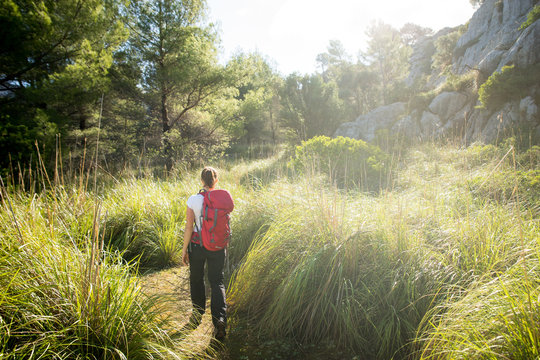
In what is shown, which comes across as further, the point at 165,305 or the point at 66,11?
the point at 66,11

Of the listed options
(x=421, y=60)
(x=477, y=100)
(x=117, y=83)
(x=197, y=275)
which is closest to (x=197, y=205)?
(x=197, y=275)

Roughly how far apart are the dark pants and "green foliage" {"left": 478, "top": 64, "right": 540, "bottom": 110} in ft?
37.8

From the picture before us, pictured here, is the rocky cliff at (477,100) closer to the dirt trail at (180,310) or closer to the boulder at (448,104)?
the boulder at (448,104)

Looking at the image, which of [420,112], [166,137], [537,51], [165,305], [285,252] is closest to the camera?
[165,305]

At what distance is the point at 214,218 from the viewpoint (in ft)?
8.27

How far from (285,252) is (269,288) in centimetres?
43

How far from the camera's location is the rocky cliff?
863 cm

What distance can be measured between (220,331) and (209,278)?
500 mm

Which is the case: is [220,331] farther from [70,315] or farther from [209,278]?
[70,315]

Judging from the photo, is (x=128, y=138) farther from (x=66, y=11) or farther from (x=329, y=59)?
(x=329, y=59)

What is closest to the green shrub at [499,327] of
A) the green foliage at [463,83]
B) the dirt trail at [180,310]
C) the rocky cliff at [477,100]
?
the dirt trail at [180,310]

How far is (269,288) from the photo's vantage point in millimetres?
2812

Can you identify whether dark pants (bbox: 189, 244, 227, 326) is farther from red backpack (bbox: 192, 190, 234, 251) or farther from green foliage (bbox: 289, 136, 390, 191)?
green foliage (bbox: 289, 136, 390, 191)

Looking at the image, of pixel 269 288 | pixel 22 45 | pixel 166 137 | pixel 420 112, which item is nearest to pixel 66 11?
pixel 22 45
